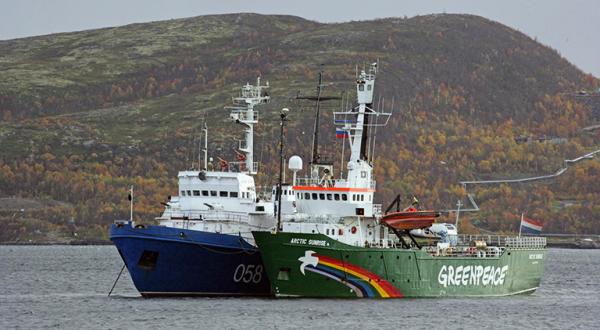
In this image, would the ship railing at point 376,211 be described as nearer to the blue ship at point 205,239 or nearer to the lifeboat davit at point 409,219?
the lifeboat davit at point 409,219

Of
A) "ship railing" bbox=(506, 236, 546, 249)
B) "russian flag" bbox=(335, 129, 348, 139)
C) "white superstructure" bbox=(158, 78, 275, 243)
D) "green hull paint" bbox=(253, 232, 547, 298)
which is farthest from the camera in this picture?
"ship railing" bbox=(506, 236, 546, 249)

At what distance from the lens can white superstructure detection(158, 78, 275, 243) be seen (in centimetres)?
7606

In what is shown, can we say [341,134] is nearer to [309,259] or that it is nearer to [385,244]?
[385,244]

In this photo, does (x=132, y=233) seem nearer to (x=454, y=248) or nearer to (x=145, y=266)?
(x=145, y=266)

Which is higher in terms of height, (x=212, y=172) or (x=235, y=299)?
(x=212, y=172)

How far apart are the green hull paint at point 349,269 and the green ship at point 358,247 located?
50mm

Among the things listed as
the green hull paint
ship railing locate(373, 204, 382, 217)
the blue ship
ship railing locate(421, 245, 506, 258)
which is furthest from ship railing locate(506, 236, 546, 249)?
the blue ship

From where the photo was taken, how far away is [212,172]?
77.4 metres

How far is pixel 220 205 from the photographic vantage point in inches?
3036

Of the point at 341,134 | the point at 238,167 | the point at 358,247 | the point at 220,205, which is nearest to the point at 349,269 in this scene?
the point at 358,247

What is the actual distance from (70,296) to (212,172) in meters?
12.3

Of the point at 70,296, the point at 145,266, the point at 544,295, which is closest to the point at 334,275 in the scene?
the point at 145,266

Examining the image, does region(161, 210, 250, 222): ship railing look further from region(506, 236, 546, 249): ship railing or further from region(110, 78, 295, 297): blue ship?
region(506, 236, 546, 249): ship railing

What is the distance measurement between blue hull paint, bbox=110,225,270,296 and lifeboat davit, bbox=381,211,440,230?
7.24 metres
